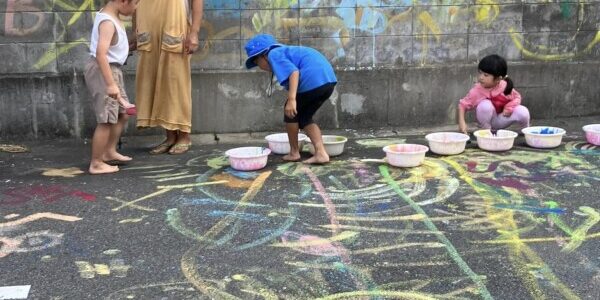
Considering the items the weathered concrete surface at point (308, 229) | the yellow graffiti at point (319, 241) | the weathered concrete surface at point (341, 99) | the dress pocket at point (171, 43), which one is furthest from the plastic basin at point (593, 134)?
the dress pocket at point (171, 43)

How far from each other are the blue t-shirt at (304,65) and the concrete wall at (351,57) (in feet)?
4.31

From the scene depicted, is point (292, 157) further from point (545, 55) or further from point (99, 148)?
point (545, 55)

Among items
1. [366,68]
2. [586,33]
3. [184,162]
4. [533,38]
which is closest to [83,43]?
[184,162]

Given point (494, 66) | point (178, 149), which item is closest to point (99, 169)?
point (178, 149)

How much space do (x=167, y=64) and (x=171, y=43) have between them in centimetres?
20

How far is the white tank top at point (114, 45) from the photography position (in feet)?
15.3

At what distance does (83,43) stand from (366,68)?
9.29ft

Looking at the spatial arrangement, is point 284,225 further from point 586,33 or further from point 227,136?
point 586,33

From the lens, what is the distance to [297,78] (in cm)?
471

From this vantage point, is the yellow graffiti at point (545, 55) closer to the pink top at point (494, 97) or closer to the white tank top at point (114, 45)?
the pink top at point (494, 97)

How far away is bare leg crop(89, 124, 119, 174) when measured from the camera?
4812 millimetres

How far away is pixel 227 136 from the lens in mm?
6227

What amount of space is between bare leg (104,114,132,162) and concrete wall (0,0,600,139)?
946 mm

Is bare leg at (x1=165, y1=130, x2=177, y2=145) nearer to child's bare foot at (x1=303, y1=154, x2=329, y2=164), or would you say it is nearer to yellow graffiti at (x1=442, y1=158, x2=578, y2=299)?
child's bare foot at (x1=303, y1=154, x2=329, y2=164)
